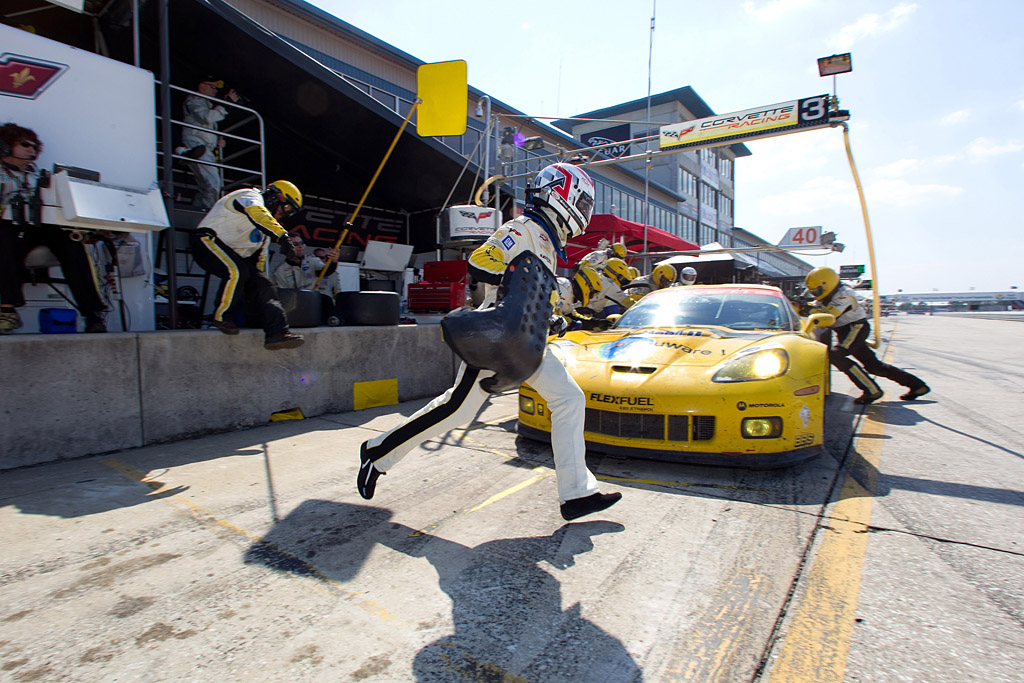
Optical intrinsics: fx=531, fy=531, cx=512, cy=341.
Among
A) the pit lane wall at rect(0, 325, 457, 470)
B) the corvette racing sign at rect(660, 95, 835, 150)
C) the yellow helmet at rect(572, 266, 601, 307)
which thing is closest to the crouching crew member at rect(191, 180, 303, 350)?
the pit lane wall at rect(0, 325, 457, 470)

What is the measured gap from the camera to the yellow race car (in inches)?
122

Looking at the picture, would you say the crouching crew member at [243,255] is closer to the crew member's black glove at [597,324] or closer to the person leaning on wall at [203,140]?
the person leaning on wall at [203,140]

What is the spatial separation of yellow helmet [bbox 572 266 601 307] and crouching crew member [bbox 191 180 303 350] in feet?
13.7

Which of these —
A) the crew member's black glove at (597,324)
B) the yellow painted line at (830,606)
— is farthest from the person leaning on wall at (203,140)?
the yellow painted line at (830,606)

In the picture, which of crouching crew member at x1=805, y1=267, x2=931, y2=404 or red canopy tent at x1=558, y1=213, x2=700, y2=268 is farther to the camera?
red canopy tent at x1=558, y1=213, x2=700, y2=268

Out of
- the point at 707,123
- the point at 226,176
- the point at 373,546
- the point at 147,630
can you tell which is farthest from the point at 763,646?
the point at 707,123

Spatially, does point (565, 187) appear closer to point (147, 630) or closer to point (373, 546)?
point (373, 546)

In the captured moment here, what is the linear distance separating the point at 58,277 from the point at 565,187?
439cm

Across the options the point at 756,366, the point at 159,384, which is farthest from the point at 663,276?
the point at 159,384

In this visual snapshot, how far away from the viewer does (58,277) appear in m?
4.41

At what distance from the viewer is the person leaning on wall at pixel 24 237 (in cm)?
359

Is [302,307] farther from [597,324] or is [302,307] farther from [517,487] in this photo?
[517,487]

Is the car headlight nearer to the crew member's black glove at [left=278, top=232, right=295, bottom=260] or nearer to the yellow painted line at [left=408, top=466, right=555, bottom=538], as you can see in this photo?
the yellow painted line at [left=408, top=466, right=555, bottom=538]

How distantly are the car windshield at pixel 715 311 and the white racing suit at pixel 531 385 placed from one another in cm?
220
